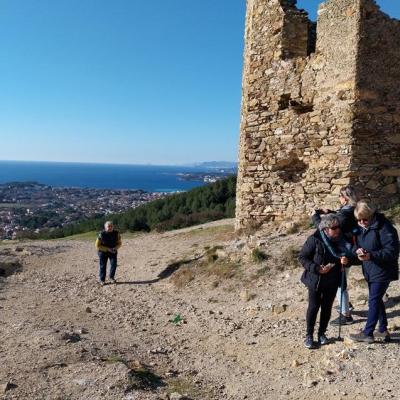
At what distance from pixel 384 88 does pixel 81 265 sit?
10.1 m

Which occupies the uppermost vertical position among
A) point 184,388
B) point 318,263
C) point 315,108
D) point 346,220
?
point 315,108

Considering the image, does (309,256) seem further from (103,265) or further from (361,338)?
(103,265)

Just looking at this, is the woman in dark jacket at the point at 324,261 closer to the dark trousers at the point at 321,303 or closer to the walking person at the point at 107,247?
the dark trousers at the point at 321,303

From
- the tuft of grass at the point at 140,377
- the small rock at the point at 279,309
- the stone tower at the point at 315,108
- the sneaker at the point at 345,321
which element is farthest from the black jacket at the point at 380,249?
the stone tower at the point at 315,108

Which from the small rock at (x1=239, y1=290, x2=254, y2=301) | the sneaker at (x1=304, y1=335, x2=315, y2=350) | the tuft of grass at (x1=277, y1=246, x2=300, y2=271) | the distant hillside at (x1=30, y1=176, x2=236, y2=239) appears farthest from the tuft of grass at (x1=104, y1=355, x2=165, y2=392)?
the distant hillside at (x1=30, y1=176, x2=236, y2=239)

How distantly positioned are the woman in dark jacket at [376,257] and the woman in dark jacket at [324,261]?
0.23 meters

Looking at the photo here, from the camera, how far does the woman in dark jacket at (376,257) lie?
→ 562 centimetres

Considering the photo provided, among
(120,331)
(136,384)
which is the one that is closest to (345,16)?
(120,331)

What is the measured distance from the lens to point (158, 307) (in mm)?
9375

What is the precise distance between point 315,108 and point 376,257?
733 cm

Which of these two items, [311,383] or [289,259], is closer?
[311,383]

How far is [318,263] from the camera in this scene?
5895 millimetres

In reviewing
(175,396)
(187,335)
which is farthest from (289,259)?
(175,396)

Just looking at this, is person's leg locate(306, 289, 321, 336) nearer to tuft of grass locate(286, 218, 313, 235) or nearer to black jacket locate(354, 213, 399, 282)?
black jacket locate(354, 213, 399, 282)
